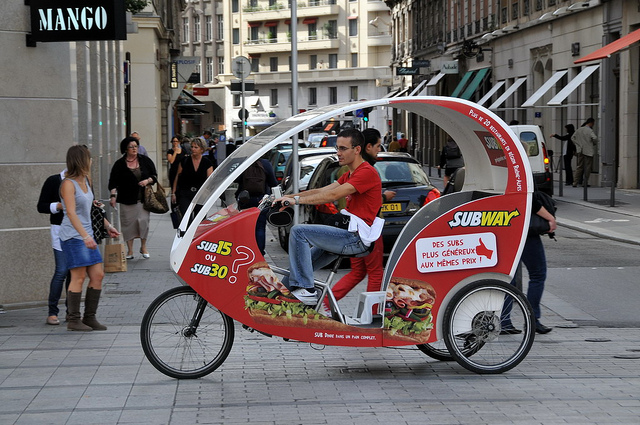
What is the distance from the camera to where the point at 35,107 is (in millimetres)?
10852

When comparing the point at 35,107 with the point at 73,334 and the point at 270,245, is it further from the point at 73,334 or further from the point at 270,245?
the point at 270,245

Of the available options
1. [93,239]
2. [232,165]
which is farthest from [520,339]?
[93,239]

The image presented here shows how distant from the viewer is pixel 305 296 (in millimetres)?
7320

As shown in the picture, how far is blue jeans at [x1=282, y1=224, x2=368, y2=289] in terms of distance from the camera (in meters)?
7.26

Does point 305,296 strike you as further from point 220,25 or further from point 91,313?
point 220,25

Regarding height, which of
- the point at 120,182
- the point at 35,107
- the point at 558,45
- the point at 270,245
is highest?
the point at 558,45

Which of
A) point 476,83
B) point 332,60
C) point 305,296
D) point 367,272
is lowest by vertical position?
point 305,296

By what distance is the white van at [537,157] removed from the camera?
21891 millimetres

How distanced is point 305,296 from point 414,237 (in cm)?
91

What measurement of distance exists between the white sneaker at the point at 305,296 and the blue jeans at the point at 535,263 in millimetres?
2437

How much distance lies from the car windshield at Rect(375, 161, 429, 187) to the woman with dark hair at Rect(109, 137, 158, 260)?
3.29 metres

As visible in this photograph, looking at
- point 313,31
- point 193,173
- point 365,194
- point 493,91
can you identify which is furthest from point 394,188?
point 313,31

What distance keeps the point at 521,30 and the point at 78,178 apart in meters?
A: 31.9

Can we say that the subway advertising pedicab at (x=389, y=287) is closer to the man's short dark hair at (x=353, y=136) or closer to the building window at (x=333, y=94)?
the man's short dark hair at (x=353, y=136)
